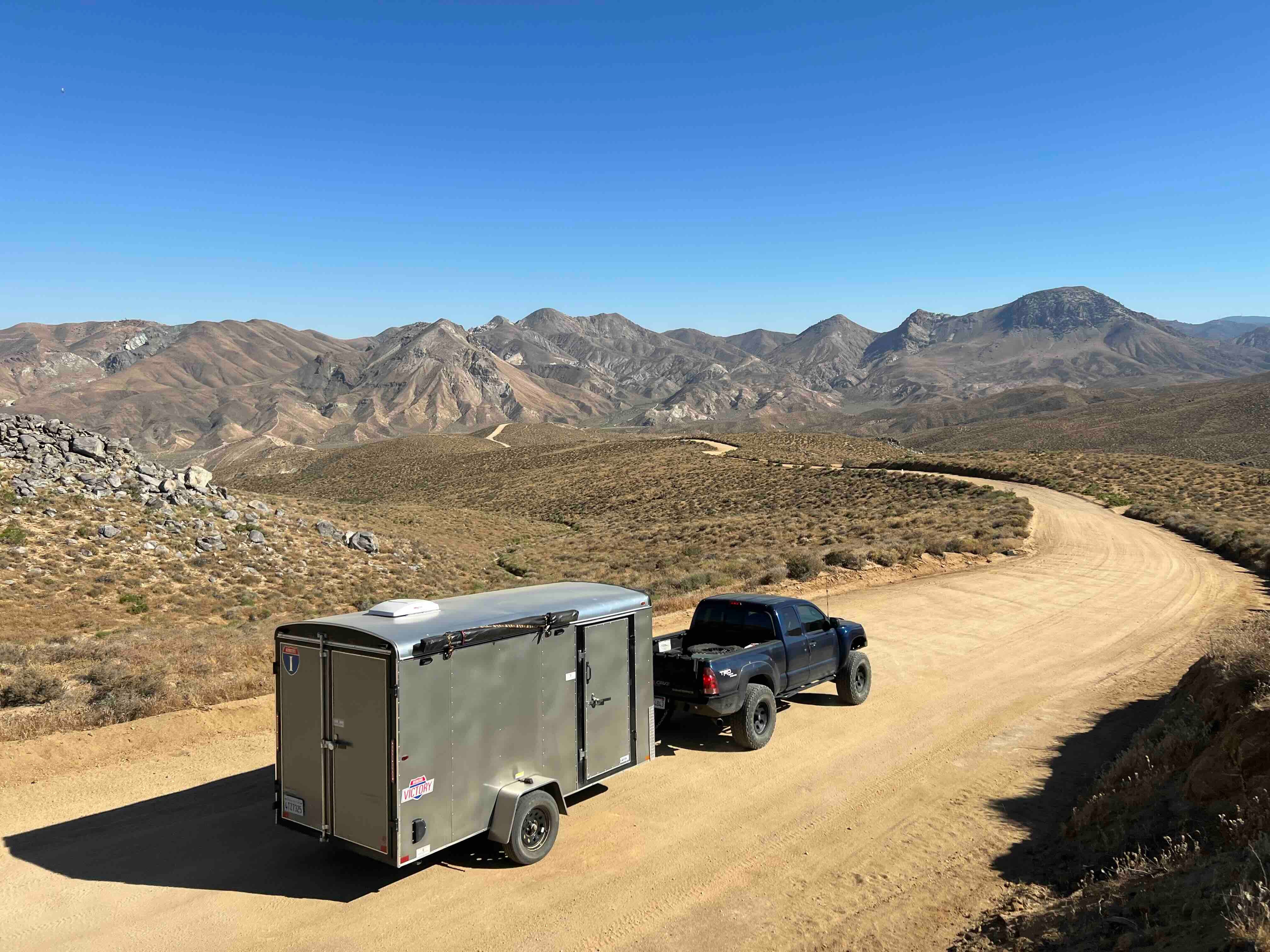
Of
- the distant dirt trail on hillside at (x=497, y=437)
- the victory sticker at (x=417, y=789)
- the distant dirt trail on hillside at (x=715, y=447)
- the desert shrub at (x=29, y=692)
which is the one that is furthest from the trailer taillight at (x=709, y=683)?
the distant dirt trail on hillside at (x=497, y=437)

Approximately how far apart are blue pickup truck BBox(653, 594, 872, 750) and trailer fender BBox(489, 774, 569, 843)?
2.76 metres

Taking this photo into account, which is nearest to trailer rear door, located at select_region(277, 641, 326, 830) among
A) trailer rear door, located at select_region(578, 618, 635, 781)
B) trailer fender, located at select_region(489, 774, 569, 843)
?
trailer fender, located at select_region(489, 774, 569, 843)

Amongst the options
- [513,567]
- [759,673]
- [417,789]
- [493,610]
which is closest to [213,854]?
[417,789]

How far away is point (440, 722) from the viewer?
7082 millimetres

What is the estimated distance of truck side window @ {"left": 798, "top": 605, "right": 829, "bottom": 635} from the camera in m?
12.3

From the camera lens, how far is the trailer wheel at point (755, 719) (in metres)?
10.8

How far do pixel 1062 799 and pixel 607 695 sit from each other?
217 inches

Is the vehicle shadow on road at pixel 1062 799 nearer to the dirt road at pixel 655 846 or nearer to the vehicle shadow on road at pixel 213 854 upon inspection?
the dirt road at pixel 655 846

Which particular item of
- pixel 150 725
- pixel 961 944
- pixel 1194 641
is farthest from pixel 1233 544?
pixel 150 725

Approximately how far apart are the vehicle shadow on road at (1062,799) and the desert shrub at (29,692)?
12.8 meters

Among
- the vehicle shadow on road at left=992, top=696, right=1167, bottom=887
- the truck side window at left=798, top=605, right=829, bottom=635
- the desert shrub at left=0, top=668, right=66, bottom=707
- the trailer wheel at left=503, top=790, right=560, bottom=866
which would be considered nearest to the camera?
the trailer wheel at left=503, top=790, right=560, bottom=866

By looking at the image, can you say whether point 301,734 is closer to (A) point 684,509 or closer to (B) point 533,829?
(B) point 533,829

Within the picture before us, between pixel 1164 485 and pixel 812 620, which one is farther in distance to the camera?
pixel 1164 485

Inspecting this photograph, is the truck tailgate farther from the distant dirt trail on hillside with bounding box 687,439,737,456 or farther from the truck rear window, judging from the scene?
the distant dirt trail on hillside with bounding box 687,439,737,456
